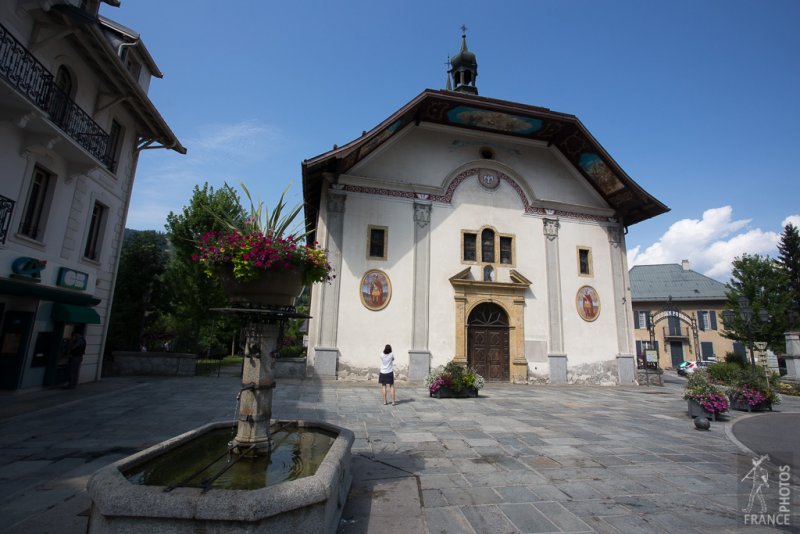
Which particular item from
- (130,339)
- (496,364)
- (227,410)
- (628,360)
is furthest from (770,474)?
(130,339)

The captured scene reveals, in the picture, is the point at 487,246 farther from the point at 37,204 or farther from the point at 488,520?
the point at 37,204

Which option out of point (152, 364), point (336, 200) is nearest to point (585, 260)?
point (336, 200)

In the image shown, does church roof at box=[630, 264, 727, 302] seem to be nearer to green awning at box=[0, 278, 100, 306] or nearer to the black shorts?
the black shorts

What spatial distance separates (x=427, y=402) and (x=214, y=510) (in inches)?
354

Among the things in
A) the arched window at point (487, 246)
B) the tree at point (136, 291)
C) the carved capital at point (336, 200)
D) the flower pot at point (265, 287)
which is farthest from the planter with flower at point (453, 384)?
the tree at point (136, 291)

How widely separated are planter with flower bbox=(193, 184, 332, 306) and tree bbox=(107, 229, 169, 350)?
1761cm

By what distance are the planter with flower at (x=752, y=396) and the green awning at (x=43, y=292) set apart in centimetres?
1935

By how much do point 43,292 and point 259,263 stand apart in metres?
9.91

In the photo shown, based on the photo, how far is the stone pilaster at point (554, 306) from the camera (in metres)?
17.1

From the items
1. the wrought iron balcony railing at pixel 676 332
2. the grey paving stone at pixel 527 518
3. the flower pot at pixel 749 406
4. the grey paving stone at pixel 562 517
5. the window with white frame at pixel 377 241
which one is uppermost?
the window with white frame at pixel 377 241

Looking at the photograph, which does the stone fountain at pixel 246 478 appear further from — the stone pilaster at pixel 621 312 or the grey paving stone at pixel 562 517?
the stone pilaster at pixel 621 312

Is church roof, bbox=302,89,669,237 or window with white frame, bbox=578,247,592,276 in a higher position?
church roof, bbox=302,89,669,237

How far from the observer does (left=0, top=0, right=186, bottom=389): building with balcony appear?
884cm

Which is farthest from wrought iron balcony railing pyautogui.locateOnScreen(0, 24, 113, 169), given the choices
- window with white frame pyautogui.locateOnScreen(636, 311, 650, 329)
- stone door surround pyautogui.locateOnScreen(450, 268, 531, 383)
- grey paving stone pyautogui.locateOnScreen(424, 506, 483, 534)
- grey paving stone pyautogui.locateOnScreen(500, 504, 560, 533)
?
window with white frame pyautogui.locateOnScreen(636, 311, 650, 329)
